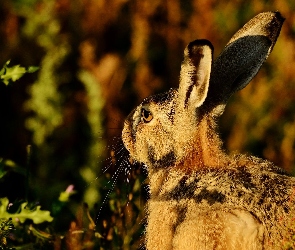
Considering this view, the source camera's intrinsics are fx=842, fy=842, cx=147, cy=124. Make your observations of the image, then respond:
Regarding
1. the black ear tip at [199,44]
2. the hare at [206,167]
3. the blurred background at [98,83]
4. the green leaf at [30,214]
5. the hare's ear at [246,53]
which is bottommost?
the green leaf at [30,214]

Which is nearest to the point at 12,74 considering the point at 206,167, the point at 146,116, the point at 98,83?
the point at 146,116

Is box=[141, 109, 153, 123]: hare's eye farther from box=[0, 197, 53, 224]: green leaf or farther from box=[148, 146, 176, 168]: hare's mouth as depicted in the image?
box=[0, 197, 53, 224]: green leaf

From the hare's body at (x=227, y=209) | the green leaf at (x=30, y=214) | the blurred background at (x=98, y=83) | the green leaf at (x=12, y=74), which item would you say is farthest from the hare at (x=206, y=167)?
the blurred background at (x=98, y=83)

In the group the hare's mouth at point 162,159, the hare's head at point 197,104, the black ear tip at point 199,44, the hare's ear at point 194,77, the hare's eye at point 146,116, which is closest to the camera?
the black ear tip at point 199,44

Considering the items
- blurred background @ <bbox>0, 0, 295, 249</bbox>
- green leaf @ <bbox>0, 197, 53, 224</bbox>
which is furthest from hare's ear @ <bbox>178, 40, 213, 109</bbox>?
blurred background @ <bbox>0, 0, 295, 249</bbox>

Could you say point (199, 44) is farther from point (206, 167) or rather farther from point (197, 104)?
point (206, 167)

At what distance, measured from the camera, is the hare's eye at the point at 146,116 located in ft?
15.7

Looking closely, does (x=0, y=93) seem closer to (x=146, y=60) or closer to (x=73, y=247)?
(x=146, y=60)

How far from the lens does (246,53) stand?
4898mm

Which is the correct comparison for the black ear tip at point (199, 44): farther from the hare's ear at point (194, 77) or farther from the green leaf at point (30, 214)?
the green leaf at point (30, 214)

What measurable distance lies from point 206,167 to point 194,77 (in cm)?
48

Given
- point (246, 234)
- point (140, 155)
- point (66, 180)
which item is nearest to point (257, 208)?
point (246, 234)

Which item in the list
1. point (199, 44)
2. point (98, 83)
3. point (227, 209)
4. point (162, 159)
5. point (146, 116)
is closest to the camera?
point (227, 209)

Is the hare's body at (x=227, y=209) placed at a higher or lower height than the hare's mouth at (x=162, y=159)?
lower
